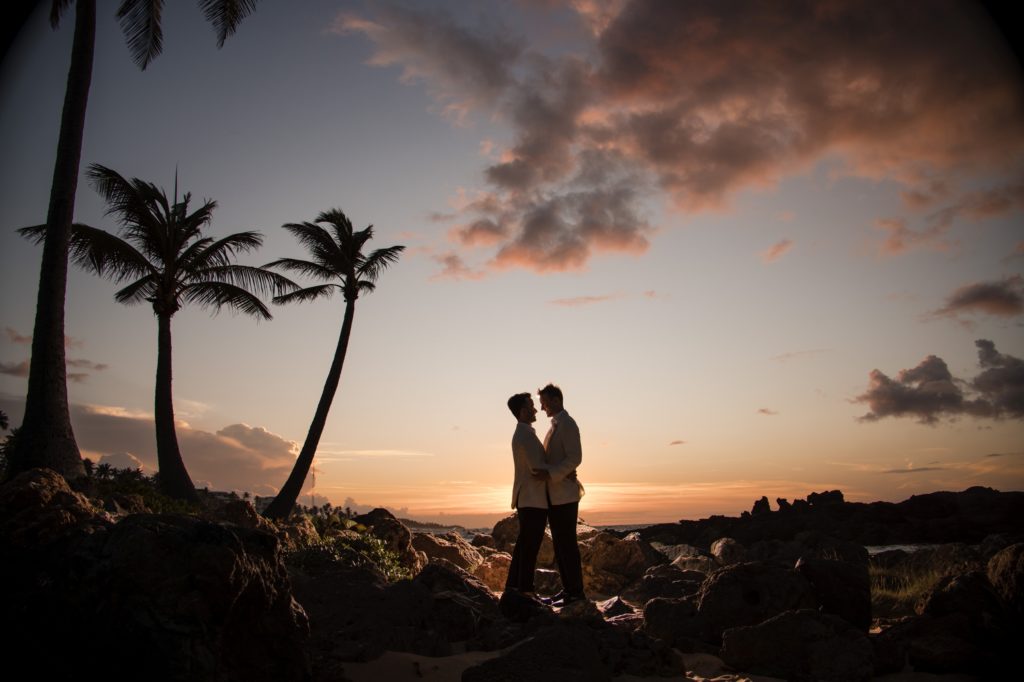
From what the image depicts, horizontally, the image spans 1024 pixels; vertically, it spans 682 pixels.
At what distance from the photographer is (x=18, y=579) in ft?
11.9

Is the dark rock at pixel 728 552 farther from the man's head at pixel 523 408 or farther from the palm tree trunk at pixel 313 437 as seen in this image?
the palm tree trunk at pixel 313 437

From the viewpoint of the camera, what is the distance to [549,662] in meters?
4.82

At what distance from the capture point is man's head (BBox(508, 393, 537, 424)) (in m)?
8.49

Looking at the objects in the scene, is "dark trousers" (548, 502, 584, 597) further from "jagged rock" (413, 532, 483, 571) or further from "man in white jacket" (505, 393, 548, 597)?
"jagged rock" (413, 532, 483, 571)

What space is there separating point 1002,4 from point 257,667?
5.37 metres

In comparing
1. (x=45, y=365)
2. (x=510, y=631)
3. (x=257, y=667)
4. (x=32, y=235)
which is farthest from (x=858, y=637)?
(x=32, y=235)

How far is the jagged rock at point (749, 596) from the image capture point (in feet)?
22.1

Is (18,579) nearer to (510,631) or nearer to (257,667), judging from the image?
(257,667)

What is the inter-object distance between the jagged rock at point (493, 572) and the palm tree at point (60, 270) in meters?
7.37

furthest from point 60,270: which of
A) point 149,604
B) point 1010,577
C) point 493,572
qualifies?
point 1010,577

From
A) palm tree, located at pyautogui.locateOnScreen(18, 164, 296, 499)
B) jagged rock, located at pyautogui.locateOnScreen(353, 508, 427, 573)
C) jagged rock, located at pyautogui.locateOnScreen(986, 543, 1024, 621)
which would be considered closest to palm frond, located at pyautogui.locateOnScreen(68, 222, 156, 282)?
palm tree, located at pyautogui.locateOnScreen(18, 164, 296, 499)

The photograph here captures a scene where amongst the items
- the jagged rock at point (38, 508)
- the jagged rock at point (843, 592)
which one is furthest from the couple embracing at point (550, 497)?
the jagged rock at point (38, 508)

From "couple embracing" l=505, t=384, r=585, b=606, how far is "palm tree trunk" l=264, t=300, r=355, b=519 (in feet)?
39.3

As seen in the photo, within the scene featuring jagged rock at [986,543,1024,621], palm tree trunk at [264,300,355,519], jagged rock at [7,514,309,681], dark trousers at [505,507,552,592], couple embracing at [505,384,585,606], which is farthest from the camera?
palm tree trunk at [264,300,355,519]
